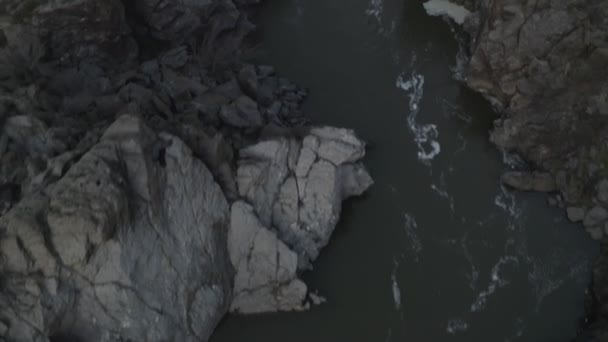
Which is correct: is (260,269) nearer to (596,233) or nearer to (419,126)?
(419,126)

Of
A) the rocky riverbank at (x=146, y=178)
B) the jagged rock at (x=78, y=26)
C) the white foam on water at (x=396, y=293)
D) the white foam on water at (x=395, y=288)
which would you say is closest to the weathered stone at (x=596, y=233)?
the white foam on water at (x=395, y=288)

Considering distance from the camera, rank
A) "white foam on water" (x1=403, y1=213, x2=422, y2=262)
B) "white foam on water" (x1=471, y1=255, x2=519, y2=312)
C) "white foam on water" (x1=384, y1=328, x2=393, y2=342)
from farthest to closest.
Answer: "white foam on water" (x1=403, y1=213, x2=422, y2=262), "white foam on water" (x1=471, y1=255, x2=519, y2=312), "white foam on water" (x1=384, y1=328, x2=393, y2=342)

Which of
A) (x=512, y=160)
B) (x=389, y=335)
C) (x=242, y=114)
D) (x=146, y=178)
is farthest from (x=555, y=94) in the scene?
(x=146, y=178)

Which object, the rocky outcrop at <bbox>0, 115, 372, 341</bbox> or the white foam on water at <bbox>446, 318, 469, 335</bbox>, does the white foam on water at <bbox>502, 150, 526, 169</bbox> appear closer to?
the rocky outcrop at <bbox>0, 115, 372, 341</bbox>

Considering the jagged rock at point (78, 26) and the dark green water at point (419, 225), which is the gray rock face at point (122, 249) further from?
the jagged rock at point (78, 26)

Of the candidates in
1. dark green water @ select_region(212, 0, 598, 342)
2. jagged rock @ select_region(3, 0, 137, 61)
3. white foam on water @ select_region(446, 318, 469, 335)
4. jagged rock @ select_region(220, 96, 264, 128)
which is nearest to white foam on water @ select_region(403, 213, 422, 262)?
dark green water @ select_region(212, 0, 598, 342)

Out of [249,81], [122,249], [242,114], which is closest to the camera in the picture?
[122,249]
